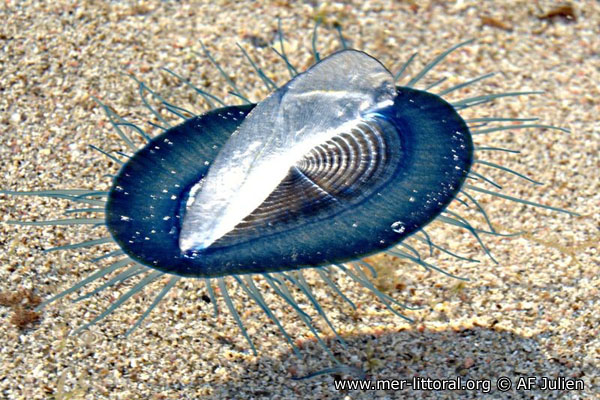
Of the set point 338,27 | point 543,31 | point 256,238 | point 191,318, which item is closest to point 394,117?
point 256,238

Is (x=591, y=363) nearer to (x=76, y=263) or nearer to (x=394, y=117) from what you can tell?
(x=394, y=117)

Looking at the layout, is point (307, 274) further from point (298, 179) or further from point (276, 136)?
point (276, 136)

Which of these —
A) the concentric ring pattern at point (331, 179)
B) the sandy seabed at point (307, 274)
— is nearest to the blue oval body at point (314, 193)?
the concentric ring pattern at point (331, 179)

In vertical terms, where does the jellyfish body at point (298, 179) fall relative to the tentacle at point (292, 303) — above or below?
above

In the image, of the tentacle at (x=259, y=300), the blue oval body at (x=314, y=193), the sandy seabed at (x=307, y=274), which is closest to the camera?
the blue oval body at (x=314, y=193)

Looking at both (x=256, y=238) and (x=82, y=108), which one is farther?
(x=82, y=108)

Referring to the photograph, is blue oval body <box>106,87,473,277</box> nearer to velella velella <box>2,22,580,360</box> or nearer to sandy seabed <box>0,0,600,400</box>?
velella velella <box>2,22,580,360</box>

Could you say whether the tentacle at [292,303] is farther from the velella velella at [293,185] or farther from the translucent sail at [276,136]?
the translucent sail at [276,136]
